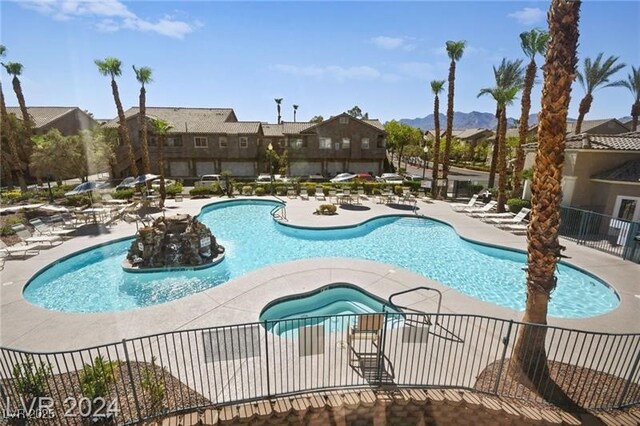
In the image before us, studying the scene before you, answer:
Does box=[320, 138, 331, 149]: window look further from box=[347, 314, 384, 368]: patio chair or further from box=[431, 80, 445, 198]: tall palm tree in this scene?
box=[347, 314, 384, 368]: patio chair

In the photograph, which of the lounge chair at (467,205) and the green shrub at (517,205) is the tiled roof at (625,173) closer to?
the green shrub at (517,205)

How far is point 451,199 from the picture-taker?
83.5 feet

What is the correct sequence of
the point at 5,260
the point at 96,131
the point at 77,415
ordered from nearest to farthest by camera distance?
the point at 77,415 < the point at 5,260 < the point at 96,131

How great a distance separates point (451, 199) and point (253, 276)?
20.6 meters

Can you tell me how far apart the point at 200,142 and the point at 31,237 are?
25.1 metres

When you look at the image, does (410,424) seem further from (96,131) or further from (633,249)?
(96,131)

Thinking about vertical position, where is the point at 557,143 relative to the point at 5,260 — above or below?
above

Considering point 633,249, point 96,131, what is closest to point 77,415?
point 633,249

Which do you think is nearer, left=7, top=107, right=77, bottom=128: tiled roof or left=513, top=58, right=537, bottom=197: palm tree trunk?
left=513, top=58, right=537, bottom=197: palm tree trunk

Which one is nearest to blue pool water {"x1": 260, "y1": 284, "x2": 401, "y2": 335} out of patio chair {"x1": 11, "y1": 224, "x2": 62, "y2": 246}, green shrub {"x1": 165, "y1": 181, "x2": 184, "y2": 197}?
patio chair {"x1": 11, "y1": 224, "x2": 62, "y2": 246}

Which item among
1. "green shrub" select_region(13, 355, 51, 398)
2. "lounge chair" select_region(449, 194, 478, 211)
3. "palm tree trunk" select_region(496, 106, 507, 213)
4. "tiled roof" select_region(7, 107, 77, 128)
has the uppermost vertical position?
"tiled roof" select_region(7, 107, 77, 128)

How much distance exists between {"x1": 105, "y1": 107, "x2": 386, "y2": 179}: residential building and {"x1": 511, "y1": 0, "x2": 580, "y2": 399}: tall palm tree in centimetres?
3267

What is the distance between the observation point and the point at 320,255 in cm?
1438

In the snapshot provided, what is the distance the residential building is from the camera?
36.8 metres
